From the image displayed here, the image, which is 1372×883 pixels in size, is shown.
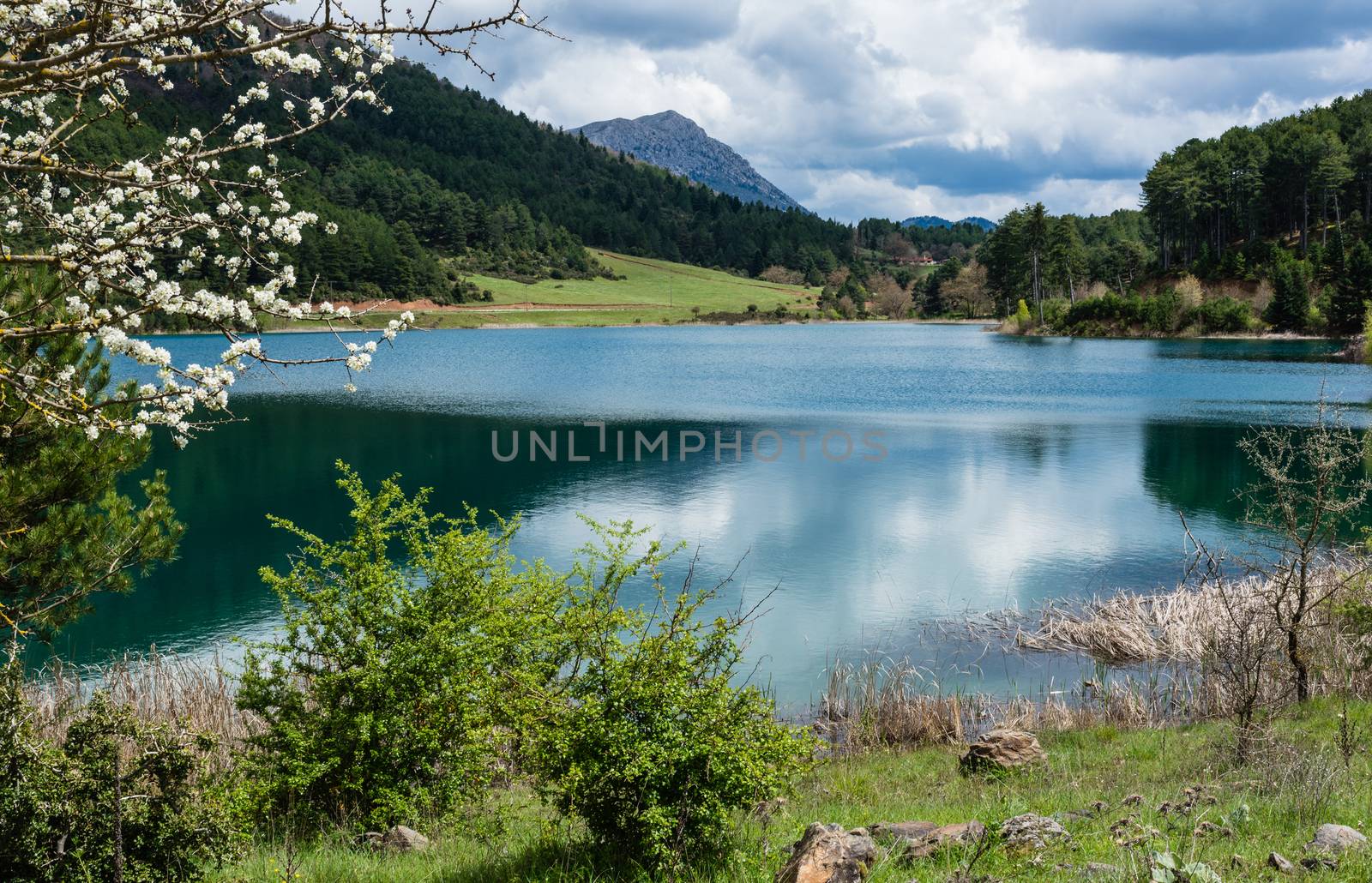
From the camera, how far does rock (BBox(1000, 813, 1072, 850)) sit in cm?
628

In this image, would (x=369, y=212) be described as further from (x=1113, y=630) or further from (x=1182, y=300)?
(x=1113, y=630)

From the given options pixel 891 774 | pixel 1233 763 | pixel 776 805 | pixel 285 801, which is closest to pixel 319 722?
pixel 285 801

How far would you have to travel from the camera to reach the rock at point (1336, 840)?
5734 mm

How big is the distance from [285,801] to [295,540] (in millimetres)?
15827

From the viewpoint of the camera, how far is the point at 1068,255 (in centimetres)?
11075

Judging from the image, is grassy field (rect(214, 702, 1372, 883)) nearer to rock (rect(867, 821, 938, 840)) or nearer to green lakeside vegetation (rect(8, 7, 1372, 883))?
green lakeside vegetation (rect(8, 7, 1372, 883))

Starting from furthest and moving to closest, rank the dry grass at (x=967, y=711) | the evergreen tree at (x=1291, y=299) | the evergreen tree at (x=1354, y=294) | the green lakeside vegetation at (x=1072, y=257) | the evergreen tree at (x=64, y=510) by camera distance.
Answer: the green lakeside vegetation at (x=1072, y=257) < the evergreen tree at (x=1291, y=299) < the evergreen tree at (x=1354, y=294) < the dry grass at (x=967, y=711) < the evergreen tree at (x=64, y=510)

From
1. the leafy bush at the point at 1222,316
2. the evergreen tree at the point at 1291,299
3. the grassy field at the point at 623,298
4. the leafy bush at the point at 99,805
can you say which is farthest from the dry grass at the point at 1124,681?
the grassy field at the point at 623,298

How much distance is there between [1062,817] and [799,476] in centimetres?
2302

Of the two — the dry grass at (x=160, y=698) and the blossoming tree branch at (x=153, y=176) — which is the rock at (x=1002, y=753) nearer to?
the blossoming tree branch at (x=153, y=176)

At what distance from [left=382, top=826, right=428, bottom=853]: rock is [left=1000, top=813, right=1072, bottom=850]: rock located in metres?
4.33

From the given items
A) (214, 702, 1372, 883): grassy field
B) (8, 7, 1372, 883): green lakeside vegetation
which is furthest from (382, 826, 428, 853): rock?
(214, 702, 1372, 883): grassy field

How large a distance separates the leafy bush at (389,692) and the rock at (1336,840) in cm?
549

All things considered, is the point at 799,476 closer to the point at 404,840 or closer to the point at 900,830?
the point at 900,830
